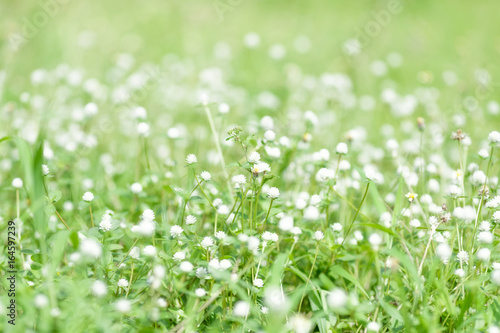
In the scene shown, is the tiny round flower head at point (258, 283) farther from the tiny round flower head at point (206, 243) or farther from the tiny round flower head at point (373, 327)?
the tiny round flower head at point (373, 327)

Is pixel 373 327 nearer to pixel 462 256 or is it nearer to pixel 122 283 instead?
pixel 462 256

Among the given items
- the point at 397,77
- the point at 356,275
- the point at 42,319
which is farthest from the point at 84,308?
the point at 397,77

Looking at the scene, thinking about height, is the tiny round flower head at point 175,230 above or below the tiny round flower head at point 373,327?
above

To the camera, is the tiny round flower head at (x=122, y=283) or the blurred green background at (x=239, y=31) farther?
the blurred green background at (x=239, y=31)

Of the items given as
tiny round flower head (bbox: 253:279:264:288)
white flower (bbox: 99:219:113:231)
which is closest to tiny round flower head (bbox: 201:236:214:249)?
tiny round flower head (bbox: 253:279:264:288)

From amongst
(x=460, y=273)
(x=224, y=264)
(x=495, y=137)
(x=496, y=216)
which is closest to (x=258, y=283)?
(x=224, y=264)

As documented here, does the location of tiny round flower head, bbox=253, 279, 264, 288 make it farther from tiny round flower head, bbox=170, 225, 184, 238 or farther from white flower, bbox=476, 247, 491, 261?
white flower, bbox=476, 247, 491, 261

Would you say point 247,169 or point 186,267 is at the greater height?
point 247,169

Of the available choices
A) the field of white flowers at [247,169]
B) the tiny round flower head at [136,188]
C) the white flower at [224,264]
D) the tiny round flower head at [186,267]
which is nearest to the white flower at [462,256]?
the field of white flowers at [247,169]
